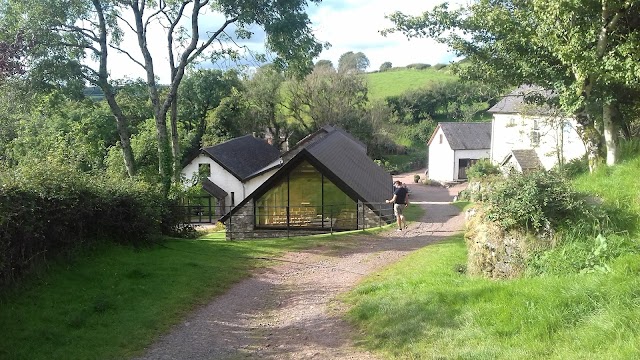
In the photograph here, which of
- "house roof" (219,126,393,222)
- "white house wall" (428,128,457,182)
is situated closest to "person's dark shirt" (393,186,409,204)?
"house roof" (219,126,393,222)

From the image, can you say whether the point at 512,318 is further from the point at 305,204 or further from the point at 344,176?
the point at 344,176

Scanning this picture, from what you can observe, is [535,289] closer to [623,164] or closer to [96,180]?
[623,164]

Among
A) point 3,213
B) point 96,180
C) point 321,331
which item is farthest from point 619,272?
point 96,180

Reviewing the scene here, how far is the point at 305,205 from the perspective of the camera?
64.2ft

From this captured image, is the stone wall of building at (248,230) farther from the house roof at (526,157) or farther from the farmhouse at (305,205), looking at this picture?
the house roof at (526,157)

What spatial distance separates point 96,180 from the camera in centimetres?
1245

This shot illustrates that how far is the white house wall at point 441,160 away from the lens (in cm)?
4384

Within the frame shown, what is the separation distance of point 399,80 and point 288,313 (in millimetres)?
72154

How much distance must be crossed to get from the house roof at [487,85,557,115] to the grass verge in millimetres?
7787

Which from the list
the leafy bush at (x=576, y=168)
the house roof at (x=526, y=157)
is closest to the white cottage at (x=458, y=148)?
the house roof at (x=526, y=157)

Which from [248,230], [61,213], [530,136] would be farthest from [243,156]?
[61,213]

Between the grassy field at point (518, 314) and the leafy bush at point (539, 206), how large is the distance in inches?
28.6

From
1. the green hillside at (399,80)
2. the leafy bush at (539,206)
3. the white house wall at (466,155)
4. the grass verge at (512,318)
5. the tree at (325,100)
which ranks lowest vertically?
the grass verge at (512,318)

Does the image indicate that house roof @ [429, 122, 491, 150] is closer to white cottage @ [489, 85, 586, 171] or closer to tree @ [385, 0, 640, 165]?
white cottage @ [489, 85, 586, 171]
